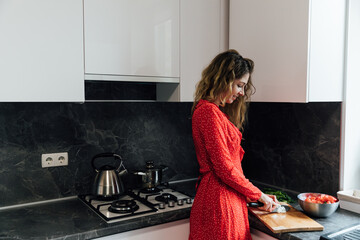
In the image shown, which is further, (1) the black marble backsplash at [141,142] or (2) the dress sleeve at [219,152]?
(1) the black marble backsplash at [141,142]

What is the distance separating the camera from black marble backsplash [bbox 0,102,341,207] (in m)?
1.91

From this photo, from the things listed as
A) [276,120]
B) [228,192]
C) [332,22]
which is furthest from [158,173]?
[332,22]

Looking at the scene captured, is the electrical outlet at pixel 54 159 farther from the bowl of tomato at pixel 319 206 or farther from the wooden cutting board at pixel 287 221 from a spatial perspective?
the bowl of tomato at pixel 319 206

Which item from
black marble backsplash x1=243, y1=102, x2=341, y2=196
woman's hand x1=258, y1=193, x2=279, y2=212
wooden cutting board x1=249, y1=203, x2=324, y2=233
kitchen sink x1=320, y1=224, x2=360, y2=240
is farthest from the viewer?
black marble backsplash x1=243, y1=102, x2=341, y2=196

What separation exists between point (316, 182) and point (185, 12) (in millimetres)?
1313

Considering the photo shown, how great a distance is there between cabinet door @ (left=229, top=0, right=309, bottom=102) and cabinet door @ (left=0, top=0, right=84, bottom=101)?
0.98 metres

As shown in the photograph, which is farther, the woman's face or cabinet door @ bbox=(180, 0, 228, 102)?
cabinet door @ bbox=(180, 0, 228, 102)

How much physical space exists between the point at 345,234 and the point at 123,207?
1.06 metres

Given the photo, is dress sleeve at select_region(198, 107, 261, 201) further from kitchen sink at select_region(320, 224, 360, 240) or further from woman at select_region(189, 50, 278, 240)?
kitchen sink at select_region(320, 224, 360, 240)

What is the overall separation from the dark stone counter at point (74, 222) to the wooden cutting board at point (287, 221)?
2 cm

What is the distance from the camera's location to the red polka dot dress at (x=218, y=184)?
1.58m

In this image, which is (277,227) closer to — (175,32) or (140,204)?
(140,204)

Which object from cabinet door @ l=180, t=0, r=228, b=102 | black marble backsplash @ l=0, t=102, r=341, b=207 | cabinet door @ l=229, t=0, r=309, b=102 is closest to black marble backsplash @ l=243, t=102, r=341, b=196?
black marble backsplash @ l=0, t=102, r=341, b=207

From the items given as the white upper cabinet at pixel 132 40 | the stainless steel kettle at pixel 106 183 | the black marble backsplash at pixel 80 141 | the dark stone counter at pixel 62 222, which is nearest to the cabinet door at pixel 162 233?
the dark stone counter at pixel 62 222
